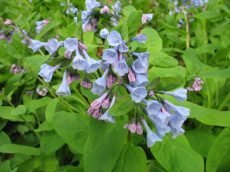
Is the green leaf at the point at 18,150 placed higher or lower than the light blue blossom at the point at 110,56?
lower

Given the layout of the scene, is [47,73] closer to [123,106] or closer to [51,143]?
[123,106]

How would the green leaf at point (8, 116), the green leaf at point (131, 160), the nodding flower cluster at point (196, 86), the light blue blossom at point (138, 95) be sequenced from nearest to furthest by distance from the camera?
the light blue blossom at point (138, 95) → the green leaf at point (131, 160) → the nodding flower cluster at point (196, 86) → the green leaf at point (8, 116)

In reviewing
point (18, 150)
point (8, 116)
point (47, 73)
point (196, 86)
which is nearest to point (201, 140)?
point (196, 86)

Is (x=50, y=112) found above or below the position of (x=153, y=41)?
below

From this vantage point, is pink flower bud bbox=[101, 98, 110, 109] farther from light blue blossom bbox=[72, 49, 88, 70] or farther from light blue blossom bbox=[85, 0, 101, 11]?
light blue blossom bbox=[85, 0, 101, 11]

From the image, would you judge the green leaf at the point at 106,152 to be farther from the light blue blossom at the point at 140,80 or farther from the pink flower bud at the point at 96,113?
the light blue blossom at the point at 140,80

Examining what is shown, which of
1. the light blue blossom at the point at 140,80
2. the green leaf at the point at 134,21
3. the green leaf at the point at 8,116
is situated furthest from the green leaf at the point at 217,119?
the green leaf at the point at 8,116

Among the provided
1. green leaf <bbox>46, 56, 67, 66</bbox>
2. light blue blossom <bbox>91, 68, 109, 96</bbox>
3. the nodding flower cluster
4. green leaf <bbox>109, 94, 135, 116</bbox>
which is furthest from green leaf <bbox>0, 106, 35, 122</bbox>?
the nodding flower cluster
